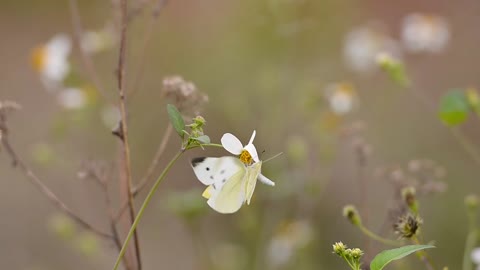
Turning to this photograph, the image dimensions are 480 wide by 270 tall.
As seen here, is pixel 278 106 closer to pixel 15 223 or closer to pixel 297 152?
pixel 297 152

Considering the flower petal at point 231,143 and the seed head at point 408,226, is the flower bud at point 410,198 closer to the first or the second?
the seed head at point 408,226

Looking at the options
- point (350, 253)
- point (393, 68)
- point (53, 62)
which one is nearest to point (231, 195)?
point (350, 253)

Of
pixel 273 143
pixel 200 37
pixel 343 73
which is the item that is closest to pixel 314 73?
pixel 343 73

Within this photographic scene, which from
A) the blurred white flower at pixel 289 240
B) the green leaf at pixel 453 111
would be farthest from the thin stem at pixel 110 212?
the blurred white flower at pixel 289 240

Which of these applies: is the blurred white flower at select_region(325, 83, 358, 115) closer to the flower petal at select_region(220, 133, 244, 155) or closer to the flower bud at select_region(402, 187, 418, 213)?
the flower bud at select_region(402, 187, 418, 213)

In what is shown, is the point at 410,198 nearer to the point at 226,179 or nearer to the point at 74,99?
the point at 226,179

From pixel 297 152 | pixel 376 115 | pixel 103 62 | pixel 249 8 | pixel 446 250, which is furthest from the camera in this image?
pixel 103 62

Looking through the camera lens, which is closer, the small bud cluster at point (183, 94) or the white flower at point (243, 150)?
the white flower at point (243, 150)
